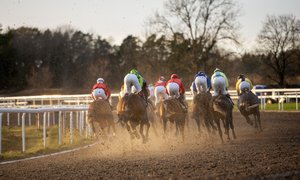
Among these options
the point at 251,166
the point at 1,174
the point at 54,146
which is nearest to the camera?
the point at 251,166

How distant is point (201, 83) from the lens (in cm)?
1606

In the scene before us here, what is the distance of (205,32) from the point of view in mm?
44031

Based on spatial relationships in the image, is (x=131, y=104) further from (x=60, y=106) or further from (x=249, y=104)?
(x=60, y=106)

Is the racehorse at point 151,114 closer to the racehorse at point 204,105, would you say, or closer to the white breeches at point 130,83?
the racehorse at point 204,105

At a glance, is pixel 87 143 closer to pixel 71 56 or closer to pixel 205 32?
pixel 205 32

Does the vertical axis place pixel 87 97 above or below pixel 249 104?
above

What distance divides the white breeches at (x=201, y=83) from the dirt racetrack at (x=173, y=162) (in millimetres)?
1531

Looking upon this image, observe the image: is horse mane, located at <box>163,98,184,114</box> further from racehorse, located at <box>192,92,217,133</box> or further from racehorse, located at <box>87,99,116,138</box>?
racehorse, located at <box>87,99,116,138</box>

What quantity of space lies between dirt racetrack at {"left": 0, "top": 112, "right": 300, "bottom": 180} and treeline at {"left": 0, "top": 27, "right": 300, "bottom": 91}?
96.9ft

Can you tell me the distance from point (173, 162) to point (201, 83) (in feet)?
19.3

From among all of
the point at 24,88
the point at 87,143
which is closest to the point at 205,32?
the point at 24,88

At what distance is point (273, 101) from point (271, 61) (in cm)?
1537

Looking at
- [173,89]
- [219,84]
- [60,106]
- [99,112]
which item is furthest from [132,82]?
[60,106]

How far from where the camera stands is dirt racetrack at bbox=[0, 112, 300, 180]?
870 cm
